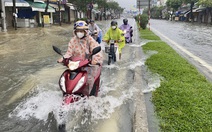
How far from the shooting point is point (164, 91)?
4.75 m

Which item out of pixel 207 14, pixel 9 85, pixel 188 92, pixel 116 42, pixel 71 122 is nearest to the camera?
pixel 71 122

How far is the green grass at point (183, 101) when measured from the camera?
3.38 meters

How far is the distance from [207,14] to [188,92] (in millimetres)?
53891

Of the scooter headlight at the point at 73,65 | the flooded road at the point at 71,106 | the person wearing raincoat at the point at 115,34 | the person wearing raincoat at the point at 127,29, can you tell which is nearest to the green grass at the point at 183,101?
the flooded road at the point at 71,106

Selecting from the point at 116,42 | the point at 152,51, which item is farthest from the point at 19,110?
the point at 152,51

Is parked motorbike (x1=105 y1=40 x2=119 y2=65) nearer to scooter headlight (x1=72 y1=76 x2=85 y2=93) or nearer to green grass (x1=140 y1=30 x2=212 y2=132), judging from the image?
green grass (x1=140 y1=30 x2=212 y2=132)

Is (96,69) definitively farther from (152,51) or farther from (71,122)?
(152,51)

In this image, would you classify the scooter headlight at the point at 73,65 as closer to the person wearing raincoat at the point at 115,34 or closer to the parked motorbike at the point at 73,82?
the parked motorbike at the point at 73,82

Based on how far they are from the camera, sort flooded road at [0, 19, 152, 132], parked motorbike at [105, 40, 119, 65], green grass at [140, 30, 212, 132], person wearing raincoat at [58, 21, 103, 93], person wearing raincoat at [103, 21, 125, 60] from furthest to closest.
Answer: person wearing raincoat at [103, 21, 125, 60]
parked motorbike at [105, 40, 119, 65]
person wearing raincoat at [58, 21, 103, 93]
flooded road at [0, 19, 152, 132]
green grass at [140, 30, 212, 132]

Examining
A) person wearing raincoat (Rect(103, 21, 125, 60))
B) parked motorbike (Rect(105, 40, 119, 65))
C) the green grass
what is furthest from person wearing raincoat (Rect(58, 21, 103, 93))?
person wearing raincoat (Rect(103, 21, 125, 60))

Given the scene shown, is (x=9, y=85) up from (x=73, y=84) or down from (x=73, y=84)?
down

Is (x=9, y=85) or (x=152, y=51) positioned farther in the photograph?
(x=152, y=51)

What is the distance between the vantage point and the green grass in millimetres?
3377

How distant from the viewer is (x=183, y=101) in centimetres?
416
